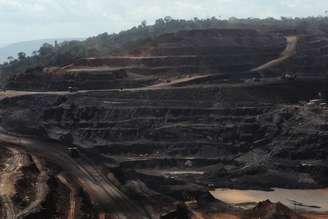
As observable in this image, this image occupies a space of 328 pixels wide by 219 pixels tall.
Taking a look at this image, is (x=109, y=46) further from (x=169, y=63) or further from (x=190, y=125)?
(x=190, y=125)

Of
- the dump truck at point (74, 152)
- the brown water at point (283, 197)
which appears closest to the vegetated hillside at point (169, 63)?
the dump truck at point (74, 152)

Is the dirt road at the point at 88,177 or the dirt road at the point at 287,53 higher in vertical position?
the dirt road at the point at 287,53

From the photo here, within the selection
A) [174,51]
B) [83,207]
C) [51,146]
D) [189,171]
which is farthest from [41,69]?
[83,207]

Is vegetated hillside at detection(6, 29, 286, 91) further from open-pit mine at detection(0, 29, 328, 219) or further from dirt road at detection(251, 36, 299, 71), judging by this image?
dirt road at detection(251, 36, 299, 71)

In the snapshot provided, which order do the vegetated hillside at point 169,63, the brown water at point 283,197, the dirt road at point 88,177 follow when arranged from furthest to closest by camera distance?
the vegetated hillside at point 169,63, the brown water at point 283,197, the dirt road at point 88,177

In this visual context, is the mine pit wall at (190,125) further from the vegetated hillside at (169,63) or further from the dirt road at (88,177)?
the vegetated hillside at (169,63)
